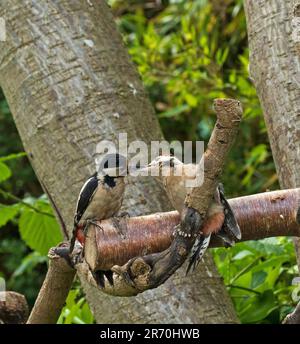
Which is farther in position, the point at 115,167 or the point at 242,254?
the point at 242,254

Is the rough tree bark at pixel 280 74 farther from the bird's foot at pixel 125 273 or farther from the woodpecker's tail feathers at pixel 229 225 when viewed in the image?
the bird's foot at pixel 125 273

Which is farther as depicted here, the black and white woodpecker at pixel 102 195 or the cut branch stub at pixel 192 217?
the black and white woodpecker at pixel 102 195

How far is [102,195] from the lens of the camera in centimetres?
192

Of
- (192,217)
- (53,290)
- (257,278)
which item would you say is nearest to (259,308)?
(257,278)

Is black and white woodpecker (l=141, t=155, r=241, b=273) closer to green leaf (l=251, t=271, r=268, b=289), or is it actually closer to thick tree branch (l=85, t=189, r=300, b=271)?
thick tree branch (l=85, t=189, r=300, b=271)

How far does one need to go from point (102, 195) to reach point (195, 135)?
342cm

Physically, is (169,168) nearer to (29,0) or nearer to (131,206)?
(131,206)

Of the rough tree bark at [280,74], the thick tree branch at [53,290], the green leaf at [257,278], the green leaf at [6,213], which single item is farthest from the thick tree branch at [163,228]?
the green leaf at [6,213]

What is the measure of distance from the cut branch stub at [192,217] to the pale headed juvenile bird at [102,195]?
0.18 metres

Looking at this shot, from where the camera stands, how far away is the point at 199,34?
4621 millimetres

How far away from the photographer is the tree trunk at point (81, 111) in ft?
7.74

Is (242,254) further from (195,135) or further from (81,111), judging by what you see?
(195,135)
